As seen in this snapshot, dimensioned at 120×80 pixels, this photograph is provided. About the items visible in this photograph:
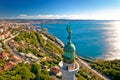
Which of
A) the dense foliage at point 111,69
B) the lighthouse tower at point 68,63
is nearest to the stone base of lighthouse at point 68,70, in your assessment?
the lighthouse tower at point 68,63

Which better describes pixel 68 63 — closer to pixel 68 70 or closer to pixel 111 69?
pixel 68 70

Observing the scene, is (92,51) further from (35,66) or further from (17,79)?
(17,79)

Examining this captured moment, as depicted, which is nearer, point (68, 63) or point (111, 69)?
point (68, 63)

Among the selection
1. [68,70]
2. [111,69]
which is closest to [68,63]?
[68,70]

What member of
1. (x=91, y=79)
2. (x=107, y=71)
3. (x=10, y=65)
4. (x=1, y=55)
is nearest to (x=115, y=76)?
(x=107, y=71)

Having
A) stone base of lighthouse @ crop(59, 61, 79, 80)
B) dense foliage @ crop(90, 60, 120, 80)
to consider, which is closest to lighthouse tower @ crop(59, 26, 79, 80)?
stone base of lighthouse @ crop(59, 61, 79, 80)

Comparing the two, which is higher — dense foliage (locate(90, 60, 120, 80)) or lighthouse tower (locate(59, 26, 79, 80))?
lighthouse tower (locate(59, 26, 79, 80))

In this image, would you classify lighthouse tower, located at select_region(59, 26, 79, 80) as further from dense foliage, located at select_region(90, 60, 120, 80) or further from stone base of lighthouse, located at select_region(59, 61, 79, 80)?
dense foliage, located at select_region(90, 60, 120, 80)

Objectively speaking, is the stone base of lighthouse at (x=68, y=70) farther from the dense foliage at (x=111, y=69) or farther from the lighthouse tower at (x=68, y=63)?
the dense foliage at (x=111, y=69)

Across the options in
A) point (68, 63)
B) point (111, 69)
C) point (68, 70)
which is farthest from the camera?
point (111, 69)

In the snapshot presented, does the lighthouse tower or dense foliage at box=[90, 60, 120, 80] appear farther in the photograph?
dense foliage at box=[90, 60, 120, 80]

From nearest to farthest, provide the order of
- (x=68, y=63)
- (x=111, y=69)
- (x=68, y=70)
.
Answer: (x=68, y=70)
(x=68, y=63)
(x=111, y=69)
